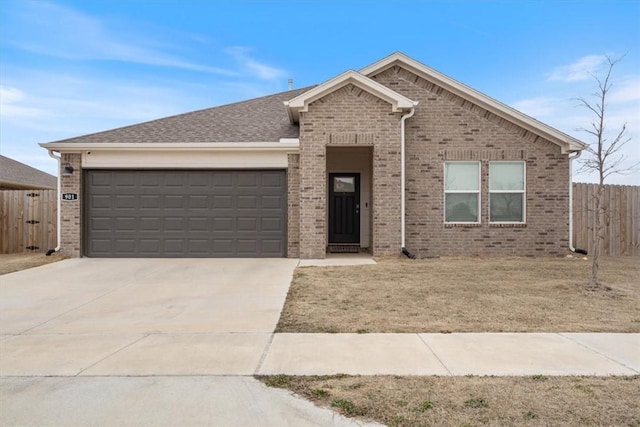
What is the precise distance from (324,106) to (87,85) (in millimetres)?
11065

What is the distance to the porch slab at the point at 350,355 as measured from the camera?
4.21 metres

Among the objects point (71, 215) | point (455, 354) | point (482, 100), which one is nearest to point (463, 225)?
point (482, 100)

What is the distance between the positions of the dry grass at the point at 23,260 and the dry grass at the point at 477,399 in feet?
31.9

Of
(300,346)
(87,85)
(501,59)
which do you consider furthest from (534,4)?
(87,85)

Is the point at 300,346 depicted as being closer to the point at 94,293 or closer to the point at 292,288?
the point at 292,288

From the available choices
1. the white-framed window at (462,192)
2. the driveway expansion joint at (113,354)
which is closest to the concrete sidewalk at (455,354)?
the driveway expansion joint at (113,354)

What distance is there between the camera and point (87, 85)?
1734 cm

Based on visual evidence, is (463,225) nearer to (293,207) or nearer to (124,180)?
(293,207)

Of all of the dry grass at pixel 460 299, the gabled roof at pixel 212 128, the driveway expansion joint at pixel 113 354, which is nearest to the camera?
the driveway expansion joint at pixel 113 354

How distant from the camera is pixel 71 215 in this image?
1230 centimetres

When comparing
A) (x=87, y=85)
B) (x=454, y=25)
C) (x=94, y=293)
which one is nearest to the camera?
(x=94, y=293)

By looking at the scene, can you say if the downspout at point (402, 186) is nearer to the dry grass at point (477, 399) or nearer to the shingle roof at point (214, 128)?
the shingle roof at point (214, 128)

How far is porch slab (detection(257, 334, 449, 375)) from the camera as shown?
4.21 metres

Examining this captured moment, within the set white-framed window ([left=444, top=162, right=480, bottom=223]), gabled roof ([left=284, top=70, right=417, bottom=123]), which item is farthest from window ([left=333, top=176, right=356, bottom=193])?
gabled roof ([left=284, top=70, right=417, bottom=123])
